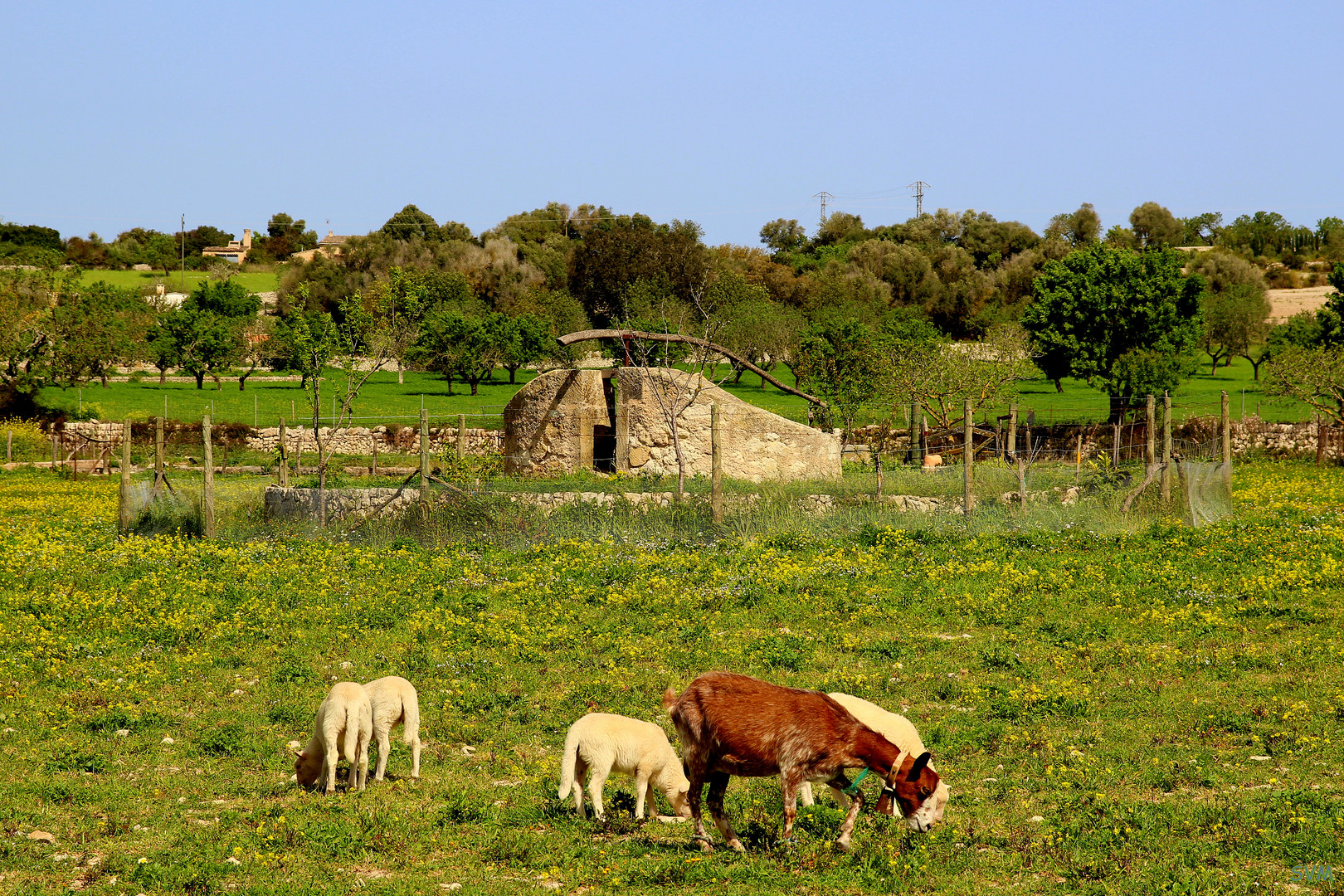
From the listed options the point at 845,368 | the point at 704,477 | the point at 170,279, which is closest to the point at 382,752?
the point at 704,477

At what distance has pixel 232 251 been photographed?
156 metres

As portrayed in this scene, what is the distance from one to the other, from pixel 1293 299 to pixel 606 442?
80.1 meters

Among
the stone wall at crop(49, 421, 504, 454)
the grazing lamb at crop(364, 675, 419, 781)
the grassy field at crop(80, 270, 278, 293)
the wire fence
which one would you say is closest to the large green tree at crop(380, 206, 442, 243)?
the grassy field at crop(80, 270, 278, 293)

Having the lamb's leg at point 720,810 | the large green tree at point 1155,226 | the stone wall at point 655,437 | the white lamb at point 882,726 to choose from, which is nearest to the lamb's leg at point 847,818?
the lamb's leg at point 720,810

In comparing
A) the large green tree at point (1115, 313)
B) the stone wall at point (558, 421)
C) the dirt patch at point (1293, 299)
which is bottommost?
the stone wall at point (558, 421)

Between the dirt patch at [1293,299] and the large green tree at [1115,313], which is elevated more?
the dirt patch at [1293,299]

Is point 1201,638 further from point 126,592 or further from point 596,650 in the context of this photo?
point 126,592

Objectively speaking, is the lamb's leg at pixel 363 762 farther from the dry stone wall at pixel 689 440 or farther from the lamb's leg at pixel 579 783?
the dry stone wall at pixel 689 440

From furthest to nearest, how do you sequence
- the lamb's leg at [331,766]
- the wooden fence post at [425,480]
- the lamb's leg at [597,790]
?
the wooden fence post at [425,480] → the lamb's leg at [331,766] → the lamb's leg at [597,790]

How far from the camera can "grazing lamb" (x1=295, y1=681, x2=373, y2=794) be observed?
8578 millimetres

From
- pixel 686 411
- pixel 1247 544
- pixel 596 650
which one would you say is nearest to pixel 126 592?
pixel 596 650

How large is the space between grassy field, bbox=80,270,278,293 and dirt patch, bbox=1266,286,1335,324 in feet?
297

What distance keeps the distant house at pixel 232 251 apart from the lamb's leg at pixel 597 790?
143 metres

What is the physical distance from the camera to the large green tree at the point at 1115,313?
50.5 metres
